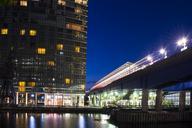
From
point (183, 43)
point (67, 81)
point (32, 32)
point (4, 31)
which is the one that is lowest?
point (67, 81)

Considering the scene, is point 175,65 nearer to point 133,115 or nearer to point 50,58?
point 133,115

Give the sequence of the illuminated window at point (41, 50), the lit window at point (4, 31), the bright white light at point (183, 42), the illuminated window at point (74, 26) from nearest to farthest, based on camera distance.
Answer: the bright white light at point (183, 42), the lit window at point (4, 31), the illuminated window at point (41, 50), the illuminated window at point (74, 26)

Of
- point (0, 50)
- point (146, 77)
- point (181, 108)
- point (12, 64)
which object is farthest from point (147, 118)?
point (0, 50)

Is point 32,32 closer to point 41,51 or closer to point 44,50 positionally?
point 41,51

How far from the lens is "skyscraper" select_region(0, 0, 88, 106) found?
184875 mm

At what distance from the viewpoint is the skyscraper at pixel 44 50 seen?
7279 inches

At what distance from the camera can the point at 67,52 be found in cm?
19138

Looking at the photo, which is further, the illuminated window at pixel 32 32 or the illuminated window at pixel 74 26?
the illuminated window at pixel 74 26

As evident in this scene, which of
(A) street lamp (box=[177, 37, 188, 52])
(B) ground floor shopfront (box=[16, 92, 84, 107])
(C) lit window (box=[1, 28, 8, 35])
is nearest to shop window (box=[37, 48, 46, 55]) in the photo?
(C) lit window (box=[1, 28, 8, 35])

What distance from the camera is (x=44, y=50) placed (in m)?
188

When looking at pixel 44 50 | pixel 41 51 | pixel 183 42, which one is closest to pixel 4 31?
pixel 41 51

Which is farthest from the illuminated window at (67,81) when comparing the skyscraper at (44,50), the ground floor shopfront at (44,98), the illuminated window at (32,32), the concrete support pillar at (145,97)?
the concrete support pillar at (145,97)

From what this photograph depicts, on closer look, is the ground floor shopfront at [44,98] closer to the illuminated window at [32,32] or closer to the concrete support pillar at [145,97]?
the illuminated window at [32,32]

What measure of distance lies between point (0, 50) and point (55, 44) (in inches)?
1003
